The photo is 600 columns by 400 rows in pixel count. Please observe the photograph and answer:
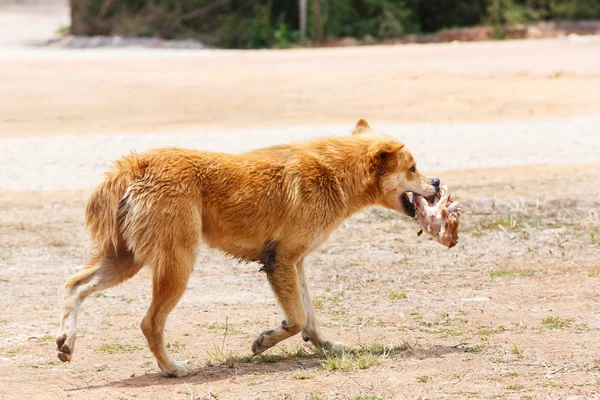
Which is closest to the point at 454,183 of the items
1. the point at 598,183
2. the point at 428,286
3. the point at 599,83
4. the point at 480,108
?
the point at 598,183

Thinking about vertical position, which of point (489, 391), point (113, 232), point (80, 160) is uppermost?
point (113, 232)

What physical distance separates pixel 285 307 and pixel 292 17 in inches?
1177

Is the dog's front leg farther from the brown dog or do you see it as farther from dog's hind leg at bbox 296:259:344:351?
dog's hind leg at bbox 296:259:344:351

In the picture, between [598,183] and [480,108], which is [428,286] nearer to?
[598,183]

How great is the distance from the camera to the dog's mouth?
287 inches

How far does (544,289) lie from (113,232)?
12.6 feet

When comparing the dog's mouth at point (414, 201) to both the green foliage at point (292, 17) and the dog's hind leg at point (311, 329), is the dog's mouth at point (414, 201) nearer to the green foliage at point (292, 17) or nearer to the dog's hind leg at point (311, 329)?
the dog's hind leg at point (311, 329)

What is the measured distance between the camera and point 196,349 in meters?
7.21

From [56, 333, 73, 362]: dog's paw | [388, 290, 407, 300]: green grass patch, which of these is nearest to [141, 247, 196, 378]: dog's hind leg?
[56, 333, 73, 362]: dog's paw

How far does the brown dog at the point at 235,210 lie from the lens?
6328mm

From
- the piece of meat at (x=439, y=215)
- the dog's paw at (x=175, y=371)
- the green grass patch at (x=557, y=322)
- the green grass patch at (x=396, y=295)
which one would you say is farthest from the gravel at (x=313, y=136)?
the dog's paw at (x=175, y=371)

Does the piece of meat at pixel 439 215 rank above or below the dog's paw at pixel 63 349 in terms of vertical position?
above

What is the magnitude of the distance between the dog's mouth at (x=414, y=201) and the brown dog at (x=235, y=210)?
0.01 meters

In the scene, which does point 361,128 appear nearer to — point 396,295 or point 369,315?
point 369,315
